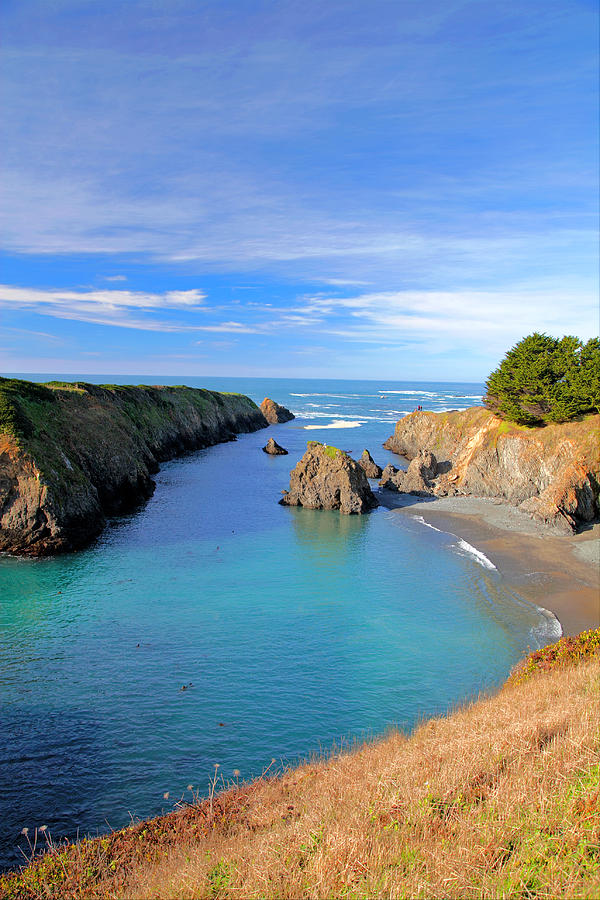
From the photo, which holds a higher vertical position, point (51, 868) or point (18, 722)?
point (51, 868)

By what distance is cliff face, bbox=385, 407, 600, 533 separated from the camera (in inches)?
1553

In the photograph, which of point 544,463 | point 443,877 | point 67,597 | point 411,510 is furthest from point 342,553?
point 443,877

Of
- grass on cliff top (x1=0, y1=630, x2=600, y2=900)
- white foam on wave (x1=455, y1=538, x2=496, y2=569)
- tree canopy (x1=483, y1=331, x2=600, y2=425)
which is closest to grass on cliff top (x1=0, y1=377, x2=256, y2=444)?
grass on cliff top (x1=0, y1=630, x2=600, y2=900)

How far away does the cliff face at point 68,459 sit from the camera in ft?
112

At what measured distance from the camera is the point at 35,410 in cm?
4322

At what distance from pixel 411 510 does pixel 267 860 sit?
136ft

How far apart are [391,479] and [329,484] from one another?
35.3 feet

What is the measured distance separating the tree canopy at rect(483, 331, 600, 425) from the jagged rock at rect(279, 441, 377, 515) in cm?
1753

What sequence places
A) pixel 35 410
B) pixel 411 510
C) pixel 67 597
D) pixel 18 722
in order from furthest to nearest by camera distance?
pixel 411 510
pixel 35 410
pixel 67 597
pixel 18 722

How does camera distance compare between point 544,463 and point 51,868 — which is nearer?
point 51,868

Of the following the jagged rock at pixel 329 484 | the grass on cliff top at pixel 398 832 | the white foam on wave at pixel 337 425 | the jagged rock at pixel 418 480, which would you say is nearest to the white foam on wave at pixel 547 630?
the grass on cliff top at pixel 398 832

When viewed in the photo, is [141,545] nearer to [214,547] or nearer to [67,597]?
[214,547]

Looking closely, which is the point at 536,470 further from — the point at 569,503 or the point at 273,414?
the point at 273,414

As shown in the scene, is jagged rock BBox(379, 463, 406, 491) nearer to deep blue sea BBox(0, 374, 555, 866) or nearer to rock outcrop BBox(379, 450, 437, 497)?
rock outcrop BBox(379, 450, 437, 497)
